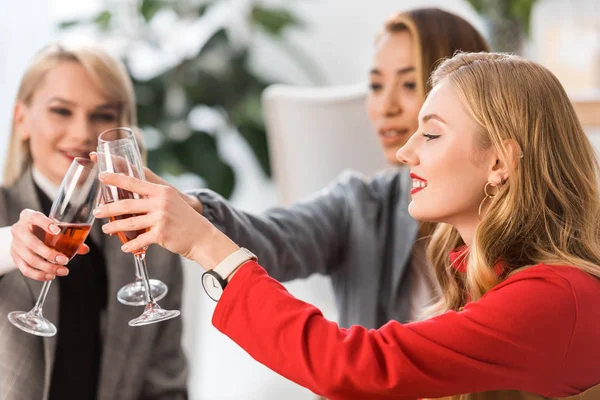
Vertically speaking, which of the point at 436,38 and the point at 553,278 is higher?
the point at 436,38

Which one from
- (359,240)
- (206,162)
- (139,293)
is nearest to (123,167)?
(139,293)

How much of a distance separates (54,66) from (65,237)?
631mm

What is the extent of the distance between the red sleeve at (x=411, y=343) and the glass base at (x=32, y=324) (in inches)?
10.9

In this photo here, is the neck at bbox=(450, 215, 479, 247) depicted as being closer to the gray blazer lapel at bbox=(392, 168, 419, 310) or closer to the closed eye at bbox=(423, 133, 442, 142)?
the closed eye at bbox=(423, 133, 442, 142)

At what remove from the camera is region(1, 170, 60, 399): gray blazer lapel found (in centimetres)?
151

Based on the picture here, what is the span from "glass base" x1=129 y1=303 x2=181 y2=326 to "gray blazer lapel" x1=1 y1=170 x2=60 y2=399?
35 cm

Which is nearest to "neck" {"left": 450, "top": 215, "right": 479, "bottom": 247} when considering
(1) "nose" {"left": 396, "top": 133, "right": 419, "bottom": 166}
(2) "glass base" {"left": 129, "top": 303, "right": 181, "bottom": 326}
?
(1) "nose" {"left": 396, "top": 133, "right": 419, "bottom": 166}

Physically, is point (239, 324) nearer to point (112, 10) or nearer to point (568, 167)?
point (568, 167)

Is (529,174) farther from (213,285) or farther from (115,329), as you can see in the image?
(115,329)

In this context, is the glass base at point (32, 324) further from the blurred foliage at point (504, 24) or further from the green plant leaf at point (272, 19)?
the green plant leaf at point (272, 19)

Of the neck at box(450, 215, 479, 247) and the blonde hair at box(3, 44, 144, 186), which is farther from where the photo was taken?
the blonde hair at box(3, 44, 144, 186)

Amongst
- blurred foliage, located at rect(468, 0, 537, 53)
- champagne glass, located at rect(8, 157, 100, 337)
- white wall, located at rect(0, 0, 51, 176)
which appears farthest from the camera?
white wall, located at rect(0, 0, 51, 176)

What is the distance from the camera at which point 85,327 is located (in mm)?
1669

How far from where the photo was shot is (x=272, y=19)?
3.65 m
